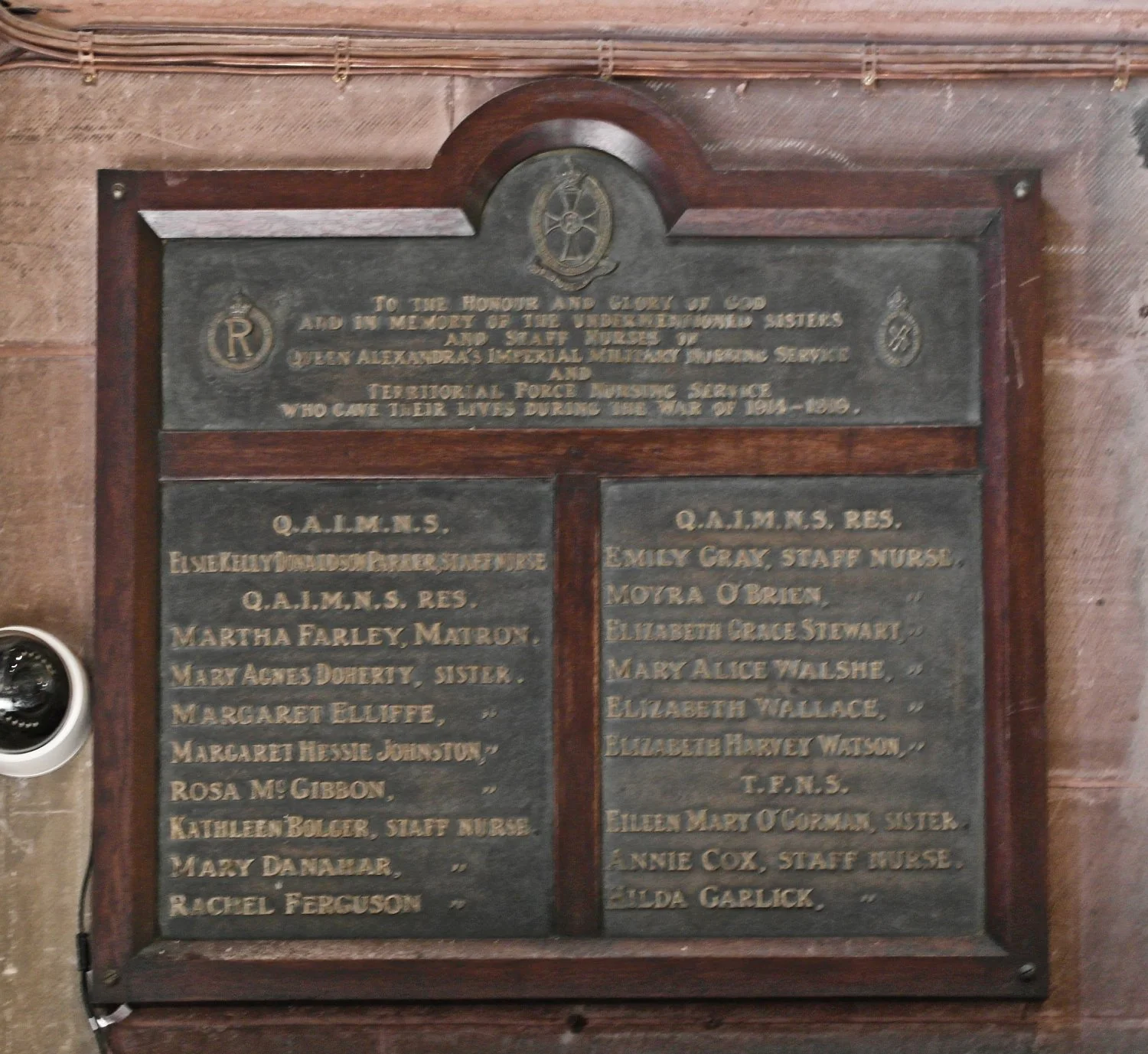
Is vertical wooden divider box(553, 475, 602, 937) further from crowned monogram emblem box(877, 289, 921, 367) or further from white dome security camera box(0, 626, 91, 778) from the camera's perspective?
white dome security camera box(0, 626, 91, 778)

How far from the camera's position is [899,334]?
3072mm

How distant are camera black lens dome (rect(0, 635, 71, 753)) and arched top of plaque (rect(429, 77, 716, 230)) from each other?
61.2 inches

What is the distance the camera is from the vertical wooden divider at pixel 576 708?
296cm

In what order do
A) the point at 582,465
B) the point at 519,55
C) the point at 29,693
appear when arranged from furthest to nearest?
the point at 519,55
the point at 582,465
the point at 29,693

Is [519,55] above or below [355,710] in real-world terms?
above

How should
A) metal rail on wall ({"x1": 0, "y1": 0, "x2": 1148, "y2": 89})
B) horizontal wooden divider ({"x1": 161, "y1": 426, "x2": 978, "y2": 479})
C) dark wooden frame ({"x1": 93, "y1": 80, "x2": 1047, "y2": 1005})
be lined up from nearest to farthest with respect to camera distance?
dark wooden frame ({"x1": 93, "y1": 80, "x2": 1047, "y2": 1005})
horizontal wooden divider ({"x1": 161, "y1": 426, "x2": 978, "y2": 479})
metal rail on wall ({"x1": 0, "y1": 0, "x2": 1148, "y2": 89})

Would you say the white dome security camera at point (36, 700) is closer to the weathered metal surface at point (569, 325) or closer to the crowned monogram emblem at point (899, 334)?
the weathered metal surface at point (569, 325)

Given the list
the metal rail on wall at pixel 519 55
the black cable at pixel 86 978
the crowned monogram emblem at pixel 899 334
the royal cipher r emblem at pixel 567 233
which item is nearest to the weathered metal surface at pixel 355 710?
the black cable at pixel 86 978

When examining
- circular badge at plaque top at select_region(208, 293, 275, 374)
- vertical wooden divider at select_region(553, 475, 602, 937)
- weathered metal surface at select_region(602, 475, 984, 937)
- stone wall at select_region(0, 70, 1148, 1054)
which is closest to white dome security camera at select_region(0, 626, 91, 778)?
stone wall at select_region(0, 70, 1148, 1054)

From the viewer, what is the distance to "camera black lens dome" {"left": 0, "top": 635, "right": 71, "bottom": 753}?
115 inches

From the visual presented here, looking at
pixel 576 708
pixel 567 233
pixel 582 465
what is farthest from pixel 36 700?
pixel 567 233

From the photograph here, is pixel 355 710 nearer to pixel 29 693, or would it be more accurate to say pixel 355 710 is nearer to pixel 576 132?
pixel 29 693

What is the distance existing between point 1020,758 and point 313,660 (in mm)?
1795

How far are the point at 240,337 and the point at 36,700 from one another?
3.41 ft
